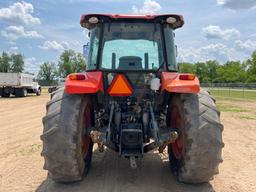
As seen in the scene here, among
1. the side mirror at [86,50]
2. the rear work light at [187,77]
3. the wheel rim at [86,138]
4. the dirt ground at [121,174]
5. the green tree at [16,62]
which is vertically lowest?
the dirt ground at [121,174]

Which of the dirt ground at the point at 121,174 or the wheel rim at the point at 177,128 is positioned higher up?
the wheel rim at the point at 177,128

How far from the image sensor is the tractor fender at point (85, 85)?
5.07 metres

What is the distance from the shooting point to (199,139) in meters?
4.96

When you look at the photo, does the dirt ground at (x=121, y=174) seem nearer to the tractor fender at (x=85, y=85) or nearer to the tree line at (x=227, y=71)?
the tractor fender at (x=85, y=85)

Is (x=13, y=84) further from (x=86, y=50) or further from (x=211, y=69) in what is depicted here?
(x=211, y=69)

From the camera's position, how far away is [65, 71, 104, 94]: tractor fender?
16.6 feet

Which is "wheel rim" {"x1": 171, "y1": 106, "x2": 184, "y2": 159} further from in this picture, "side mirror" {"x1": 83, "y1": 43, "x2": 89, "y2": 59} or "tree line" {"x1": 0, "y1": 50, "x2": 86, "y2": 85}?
"tree line" {"x1": 0, "y1": 50, "x2": 86, "y2": 85}

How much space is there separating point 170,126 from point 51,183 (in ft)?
6.66

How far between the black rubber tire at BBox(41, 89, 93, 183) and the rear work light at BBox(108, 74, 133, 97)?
0.47m

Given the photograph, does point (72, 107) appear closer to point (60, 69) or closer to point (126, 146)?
point (126, 146)

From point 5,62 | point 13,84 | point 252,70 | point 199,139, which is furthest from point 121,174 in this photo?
point 5,62

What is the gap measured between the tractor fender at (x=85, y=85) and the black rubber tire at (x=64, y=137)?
0.19 metres

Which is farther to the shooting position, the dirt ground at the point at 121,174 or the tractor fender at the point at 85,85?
the dirt ground at the point at 121,174

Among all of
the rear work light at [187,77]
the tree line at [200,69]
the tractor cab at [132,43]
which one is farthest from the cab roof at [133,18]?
the tree line at [200,69]
